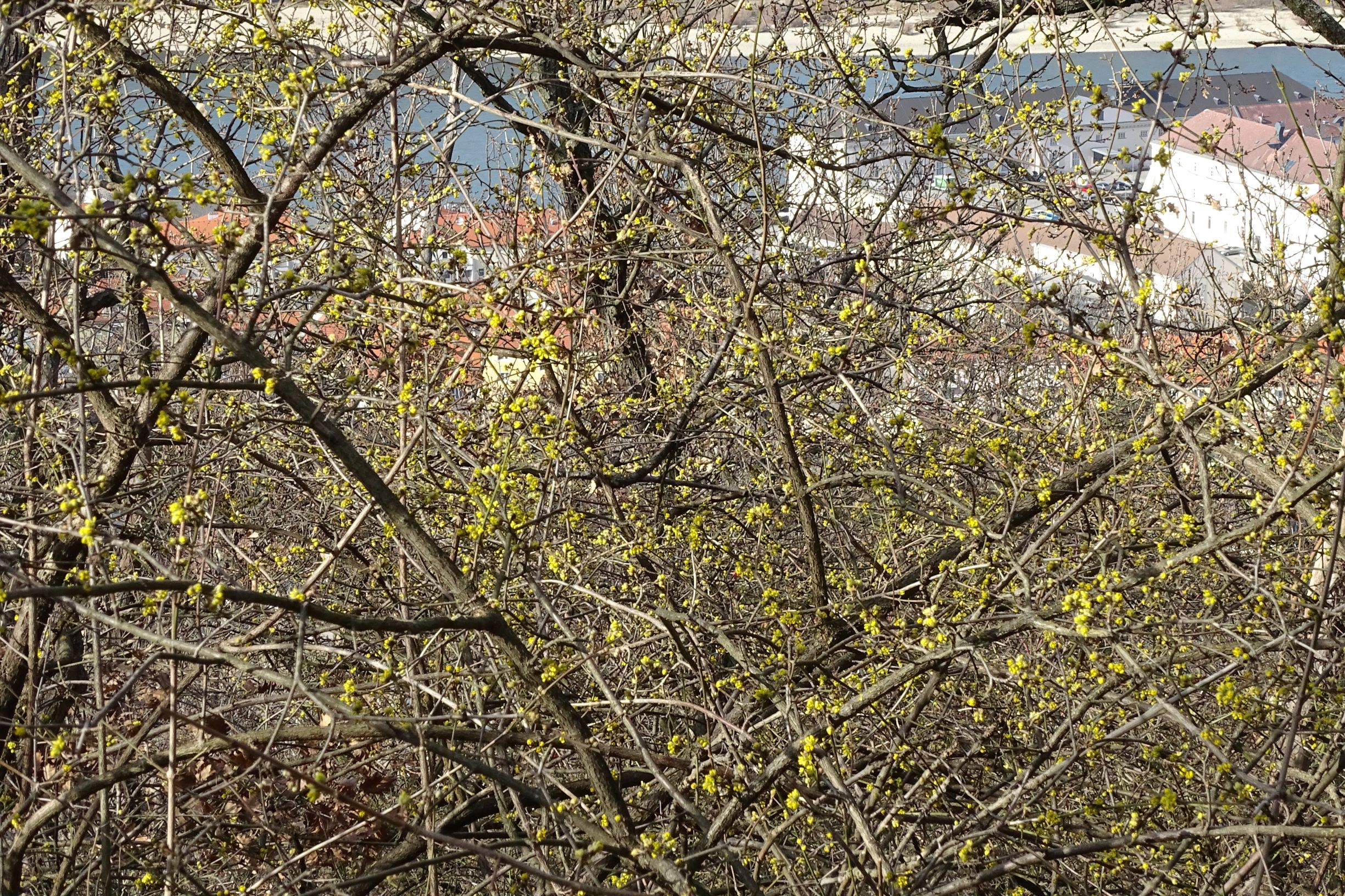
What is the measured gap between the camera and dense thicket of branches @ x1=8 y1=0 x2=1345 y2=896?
292 cm

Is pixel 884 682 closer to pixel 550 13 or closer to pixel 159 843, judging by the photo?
pixel 159 843

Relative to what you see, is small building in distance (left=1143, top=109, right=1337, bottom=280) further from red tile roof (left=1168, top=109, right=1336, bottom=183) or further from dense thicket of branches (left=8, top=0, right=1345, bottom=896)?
dense thicket of branches (left=8, top=0, right=1345, bottom=896)

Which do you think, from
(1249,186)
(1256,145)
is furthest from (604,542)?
(1256,145)

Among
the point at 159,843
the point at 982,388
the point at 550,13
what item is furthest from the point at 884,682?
the point at 982,388

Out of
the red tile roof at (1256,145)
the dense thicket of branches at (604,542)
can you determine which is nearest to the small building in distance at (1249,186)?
the red tile roof at (1256,145)

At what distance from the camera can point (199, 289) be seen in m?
4.94

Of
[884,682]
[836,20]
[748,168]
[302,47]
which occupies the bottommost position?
[884,682]

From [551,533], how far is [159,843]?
5.17ft

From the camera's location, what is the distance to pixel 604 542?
13.5 ft

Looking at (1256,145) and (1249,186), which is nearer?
(1249,186)

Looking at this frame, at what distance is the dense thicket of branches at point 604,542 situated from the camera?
292 cm

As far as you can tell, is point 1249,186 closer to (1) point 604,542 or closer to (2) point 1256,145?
(2) point 1256,145

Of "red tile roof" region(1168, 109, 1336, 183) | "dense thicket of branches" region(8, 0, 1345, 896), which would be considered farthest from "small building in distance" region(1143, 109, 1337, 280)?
"dense thicket of branches" region(8, 0, 1345, 896)

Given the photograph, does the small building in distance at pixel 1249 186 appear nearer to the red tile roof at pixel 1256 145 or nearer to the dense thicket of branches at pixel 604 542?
the red tile roof at pixel 1256 145
